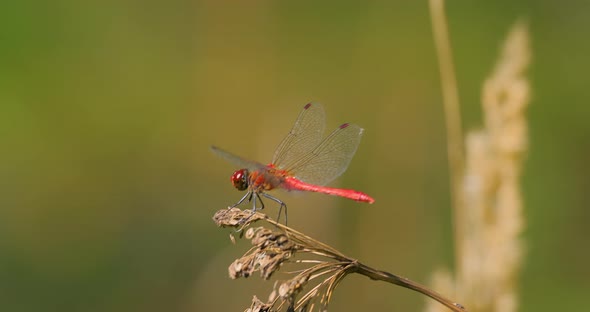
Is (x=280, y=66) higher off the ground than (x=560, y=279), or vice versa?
(x=280, y=66)

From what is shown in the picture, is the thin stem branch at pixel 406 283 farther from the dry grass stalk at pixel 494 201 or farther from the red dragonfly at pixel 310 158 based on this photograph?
the red dragonfly at pixel 310 158

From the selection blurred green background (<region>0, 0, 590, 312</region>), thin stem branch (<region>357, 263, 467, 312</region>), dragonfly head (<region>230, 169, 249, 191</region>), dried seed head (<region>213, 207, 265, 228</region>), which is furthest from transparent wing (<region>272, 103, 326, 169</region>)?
blurred green background (<region>0, 0, 590, 312</region>)

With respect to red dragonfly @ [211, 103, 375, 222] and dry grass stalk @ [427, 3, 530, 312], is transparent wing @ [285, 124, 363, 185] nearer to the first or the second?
red dragonfly @ [211, 103, 375, 222]

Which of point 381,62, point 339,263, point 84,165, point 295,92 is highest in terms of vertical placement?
point 381,62

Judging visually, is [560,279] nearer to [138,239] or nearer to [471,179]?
[471,179]

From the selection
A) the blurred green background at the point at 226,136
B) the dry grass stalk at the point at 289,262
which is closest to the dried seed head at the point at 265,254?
the dry grass stalk at the point at 289,262

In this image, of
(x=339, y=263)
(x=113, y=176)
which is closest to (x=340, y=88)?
(x=113, y=176)
